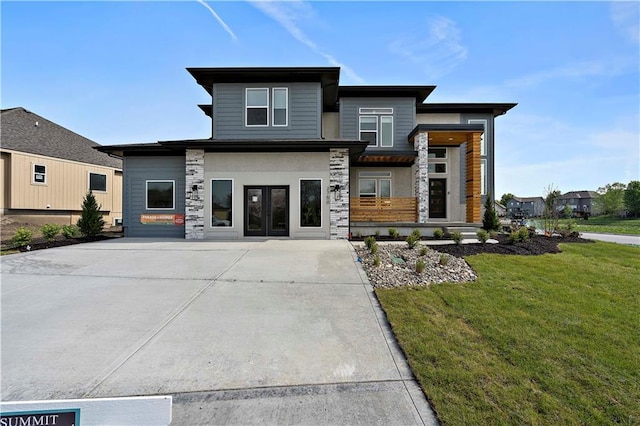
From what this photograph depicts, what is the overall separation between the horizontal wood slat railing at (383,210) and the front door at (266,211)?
323cm

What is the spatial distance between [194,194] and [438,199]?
1281 centimetres

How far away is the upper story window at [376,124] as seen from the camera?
15398mm

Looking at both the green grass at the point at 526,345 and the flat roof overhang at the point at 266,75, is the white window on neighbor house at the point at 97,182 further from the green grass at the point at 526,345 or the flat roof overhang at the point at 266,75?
the green grass at the point at 526,345

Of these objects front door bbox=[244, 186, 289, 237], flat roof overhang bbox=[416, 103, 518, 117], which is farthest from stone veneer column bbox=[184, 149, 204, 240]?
flat roof overhang bbox=[416, 103, 518, 117]

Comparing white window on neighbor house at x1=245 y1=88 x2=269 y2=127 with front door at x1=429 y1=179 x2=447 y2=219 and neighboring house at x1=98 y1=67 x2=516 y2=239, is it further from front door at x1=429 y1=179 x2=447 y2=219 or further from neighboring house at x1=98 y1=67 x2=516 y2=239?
front door at x1=429 y1=179 x2=447 y2=219

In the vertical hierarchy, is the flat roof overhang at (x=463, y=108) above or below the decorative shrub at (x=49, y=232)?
above

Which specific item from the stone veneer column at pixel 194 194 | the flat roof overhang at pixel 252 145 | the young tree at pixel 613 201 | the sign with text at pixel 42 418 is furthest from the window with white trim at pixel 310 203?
the young tree at pixel 613 201

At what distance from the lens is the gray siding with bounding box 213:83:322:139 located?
12891 millimetres

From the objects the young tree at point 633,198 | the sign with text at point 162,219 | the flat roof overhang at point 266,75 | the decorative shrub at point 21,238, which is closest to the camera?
the decorative shrub at point 21,238

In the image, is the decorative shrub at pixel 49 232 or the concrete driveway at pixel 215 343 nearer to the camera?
the concrete driveway at pixel 215 343

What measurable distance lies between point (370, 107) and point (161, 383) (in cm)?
1528

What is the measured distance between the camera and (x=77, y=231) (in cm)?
1238

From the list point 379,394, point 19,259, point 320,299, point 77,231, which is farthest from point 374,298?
point 77,231

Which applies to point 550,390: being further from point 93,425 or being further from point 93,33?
point 93,33
